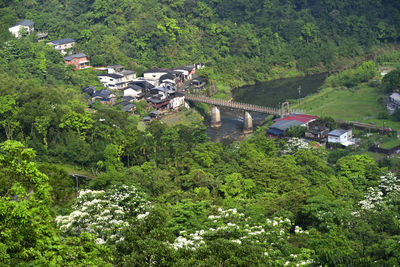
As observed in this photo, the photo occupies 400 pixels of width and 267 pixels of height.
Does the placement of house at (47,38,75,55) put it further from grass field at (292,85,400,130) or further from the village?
grass field at (292,85,400,130)

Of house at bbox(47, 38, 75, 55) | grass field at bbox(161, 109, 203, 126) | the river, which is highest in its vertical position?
house at bbox(47, 38, 75, 55)

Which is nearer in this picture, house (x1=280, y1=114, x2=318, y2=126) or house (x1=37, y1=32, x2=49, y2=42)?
house (x1=280, y1=114, x2=318, y2=126)

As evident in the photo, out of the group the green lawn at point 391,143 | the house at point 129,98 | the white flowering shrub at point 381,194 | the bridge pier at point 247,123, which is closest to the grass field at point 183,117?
the house at point 129,98

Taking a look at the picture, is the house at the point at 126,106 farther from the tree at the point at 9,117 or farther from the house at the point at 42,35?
the house at the point at 42,35

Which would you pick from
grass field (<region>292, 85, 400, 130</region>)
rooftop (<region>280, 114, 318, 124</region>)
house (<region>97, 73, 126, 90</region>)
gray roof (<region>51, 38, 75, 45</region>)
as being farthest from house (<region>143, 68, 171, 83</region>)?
rooftop (<region>280, 114, 318, 124</region>)

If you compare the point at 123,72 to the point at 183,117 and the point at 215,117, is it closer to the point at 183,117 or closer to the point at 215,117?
the point at 183,117

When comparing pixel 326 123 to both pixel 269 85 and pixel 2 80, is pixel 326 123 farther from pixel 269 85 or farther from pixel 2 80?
pixel 2 80

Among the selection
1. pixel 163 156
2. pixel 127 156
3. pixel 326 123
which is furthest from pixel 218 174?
pixel 326 123

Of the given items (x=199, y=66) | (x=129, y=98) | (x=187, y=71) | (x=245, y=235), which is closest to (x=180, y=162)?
(x=245, y=235)
